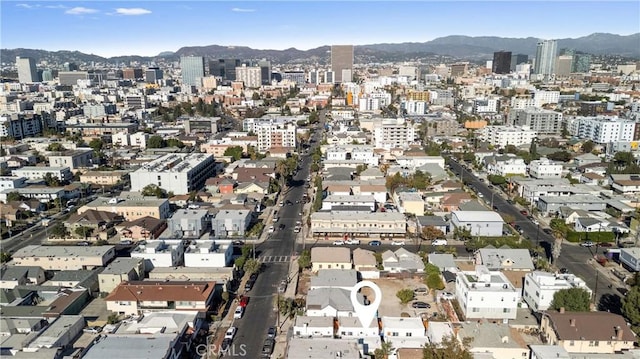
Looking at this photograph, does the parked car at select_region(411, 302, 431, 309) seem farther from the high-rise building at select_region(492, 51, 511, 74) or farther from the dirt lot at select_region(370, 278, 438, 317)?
the high-rise building at select_region(492, 51, 511, 74)

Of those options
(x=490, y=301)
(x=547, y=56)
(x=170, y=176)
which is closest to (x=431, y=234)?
(x=490, y=301)

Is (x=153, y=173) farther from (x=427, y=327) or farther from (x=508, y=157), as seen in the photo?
(x=508, y=157)

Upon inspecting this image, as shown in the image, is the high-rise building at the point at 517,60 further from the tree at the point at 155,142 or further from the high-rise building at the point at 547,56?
the tree at the point at 155,142

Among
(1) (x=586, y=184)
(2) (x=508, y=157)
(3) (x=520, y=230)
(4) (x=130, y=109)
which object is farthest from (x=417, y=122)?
(4) (x=130, y=109)

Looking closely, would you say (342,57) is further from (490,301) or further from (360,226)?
(490,301)

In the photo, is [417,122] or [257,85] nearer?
[417,122]

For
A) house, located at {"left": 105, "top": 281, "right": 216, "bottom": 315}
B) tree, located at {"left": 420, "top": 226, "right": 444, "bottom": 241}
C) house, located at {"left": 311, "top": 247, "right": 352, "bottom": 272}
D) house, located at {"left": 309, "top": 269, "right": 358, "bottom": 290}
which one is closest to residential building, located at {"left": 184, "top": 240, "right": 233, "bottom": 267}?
house, located at {"left": 105, "top": 281, "right": 216, "bottom": 315}

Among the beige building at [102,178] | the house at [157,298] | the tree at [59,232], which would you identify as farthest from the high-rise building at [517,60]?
the house at [157,298]
